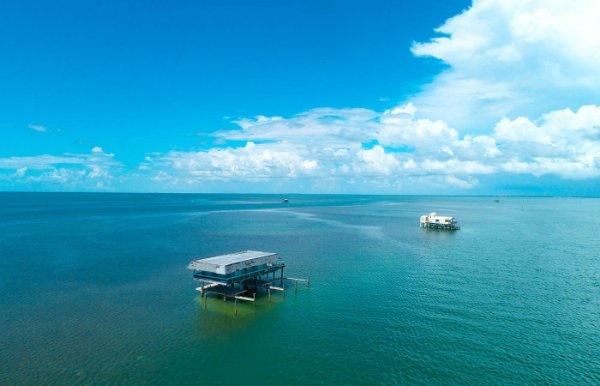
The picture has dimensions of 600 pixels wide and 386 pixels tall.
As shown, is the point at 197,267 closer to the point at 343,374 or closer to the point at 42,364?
the point at 42,364

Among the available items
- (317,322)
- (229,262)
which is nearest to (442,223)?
(317,322)

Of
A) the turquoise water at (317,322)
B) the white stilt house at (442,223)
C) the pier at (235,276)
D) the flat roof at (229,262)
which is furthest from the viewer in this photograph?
the white stilt house at (442,223)

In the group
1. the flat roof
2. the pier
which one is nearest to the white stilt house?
the pier

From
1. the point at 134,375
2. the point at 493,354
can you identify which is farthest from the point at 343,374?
the point at 134,375

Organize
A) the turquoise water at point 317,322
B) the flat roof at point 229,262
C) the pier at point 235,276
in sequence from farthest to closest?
the pier at point 235,276
the flat roof at point 229,262
the turquoise water at point 317,322

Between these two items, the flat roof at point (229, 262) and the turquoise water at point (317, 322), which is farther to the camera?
the flat roof at point (229, 262)

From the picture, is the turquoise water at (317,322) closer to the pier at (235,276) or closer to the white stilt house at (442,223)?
the pier at (235,276)

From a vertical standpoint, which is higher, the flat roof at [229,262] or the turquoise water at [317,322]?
the flat roof at [229,262]

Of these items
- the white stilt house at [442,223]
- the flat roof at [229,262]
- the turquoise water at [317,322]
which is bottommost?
the turquoise water at [317,322]

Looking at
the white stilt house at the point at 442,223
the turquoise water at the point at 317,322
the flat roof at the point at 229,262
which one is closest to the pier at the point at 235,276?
the flat roof at the point at 229,262
